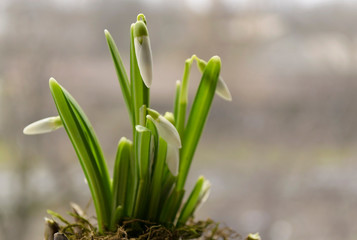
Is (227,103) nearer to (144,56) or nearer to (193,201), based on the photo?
(193,201)

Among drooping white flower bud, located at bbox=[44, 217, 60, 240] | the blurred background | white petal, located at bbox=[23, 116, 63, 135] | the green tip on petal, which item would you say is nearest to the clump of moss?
drooping white flower bud, located at bbox=[44, 217, 60, 240]

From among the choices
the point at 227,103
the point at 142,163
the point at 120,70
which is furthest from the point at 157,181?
the point at 227,103

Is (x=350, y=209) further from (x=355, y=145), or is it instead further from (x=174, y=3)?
(x=174, y=3)

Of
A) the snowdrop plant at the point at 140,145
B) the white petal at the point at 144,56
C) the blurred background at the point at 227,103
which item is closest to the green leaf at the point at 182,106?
the snowdrop plant at the point at 140,145

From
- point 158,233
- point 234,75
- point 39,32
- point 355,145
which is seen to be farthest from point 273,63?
point 158,233

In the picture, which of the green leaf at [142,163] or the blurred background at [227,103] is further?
the blurred background at [227,103]

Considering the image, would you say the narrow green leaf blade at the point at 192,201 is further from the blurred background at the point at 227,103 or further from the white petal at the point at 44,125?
the blurred background at the point at 227,103

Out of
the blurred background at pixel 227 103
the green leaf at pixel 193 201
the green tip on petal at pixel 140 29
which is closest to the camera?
the green tip on petal at pixel 140 29
